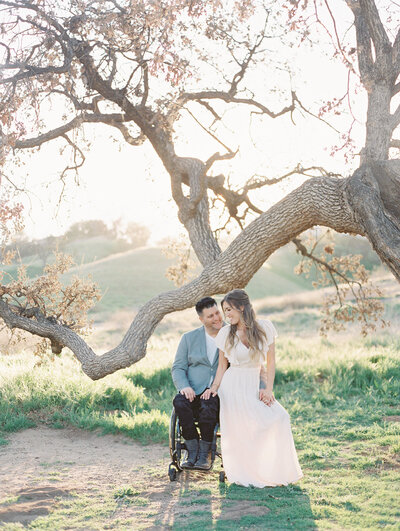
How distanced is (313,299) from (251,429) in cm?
2916

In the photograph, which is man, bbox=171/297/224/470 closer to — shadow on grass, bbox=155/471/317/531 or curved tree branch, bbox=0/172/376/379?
shadow on grass, bbox=155/471/317/531

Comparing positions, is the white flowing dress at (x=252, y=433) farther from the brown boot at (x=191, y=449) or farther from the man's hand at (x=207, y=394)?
the brown boot at (x=191, y=449)

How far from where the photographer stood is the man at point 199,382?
6098mm

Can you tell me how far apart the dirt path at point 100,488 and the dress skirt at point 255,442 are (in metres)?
0.34

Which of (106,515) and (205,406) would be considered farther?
(205,406)

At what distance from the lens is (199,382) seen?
21.2 ft

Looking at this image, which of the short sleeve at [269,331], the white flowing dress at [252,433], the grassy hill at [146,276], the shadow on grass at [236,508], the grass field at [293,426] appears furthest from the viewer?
the grassy hill at [146,276]

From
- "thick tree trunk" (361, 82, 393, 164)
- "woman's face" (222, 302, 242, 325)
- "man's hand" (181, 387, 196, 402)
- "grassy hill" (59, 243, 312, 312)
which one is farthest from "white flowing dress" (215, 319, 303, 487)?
"grassy hill" (59, 243, 312, 312)

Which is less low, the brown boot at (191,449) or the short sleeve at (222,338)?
the short sleeve at (222,338)

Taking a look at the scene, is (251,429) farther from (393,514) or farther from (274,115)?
(274,115)

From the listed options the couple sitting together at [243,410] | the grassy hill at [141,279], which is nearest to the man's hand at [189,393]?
the couple sitting together at [243,410]

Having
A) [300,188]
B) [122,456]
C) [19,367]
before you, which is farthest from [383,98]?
[19,367]

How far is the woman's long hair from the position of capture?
5.87 meters

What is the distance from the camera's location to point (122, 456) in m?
7.73
